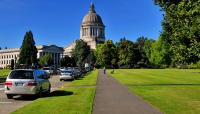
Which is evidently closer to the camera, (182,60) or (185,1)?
(185,1)

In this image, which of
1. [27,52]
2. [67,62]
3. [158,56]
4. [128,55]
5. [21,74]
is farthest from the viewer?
[67,62]

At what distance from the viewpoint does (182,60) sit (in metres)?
24.2

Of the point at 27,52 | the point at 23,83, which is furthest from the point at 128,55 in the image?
the point at 23,83

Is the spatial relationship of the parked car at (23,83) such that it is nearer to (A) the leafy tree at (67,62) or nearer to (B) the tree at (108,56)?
(B) the tree at (108,56)

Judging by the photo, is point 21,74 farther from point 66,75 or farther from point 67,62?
point 67,62

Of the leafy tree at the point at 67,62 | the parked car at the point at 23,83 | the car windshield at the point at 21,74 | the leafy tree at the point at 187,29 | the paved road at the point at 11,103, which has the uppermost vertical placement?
the leafy tree at the point at 67,62

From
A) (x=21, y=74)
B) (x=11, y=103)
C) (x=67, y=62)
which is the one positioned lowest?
(x=11, y=103)

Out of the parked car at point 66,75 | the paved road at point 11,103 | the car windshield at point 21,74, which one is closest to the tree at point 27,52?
the parked car at point 66,75

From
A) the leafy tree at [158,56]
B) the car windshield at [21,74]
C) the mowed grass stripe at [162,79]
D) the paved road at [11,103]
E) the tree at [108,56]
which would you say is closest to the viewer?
the paved road at [11,103]

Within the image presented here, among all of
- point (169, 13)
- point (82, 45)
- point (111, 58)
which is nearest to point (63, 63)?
point (82, 45)

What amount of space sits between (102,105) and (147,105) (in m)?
1.98

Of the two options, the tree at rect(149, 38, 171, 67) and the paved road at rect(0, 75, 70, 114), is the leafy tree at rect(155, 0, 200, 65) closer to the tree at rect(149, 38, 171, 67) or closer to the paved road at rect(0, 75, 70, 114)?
the paved road at rect(0, 75, 70, 114)

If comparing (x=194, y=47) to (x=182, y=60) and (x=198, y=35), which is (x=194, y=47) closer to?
(x=198, y=35)

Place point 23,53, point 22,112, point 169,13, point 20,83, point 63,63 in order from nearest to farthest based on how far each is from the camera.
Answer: point 22,112, point 20,83, point 169,13, point 23,53, point 63,63
